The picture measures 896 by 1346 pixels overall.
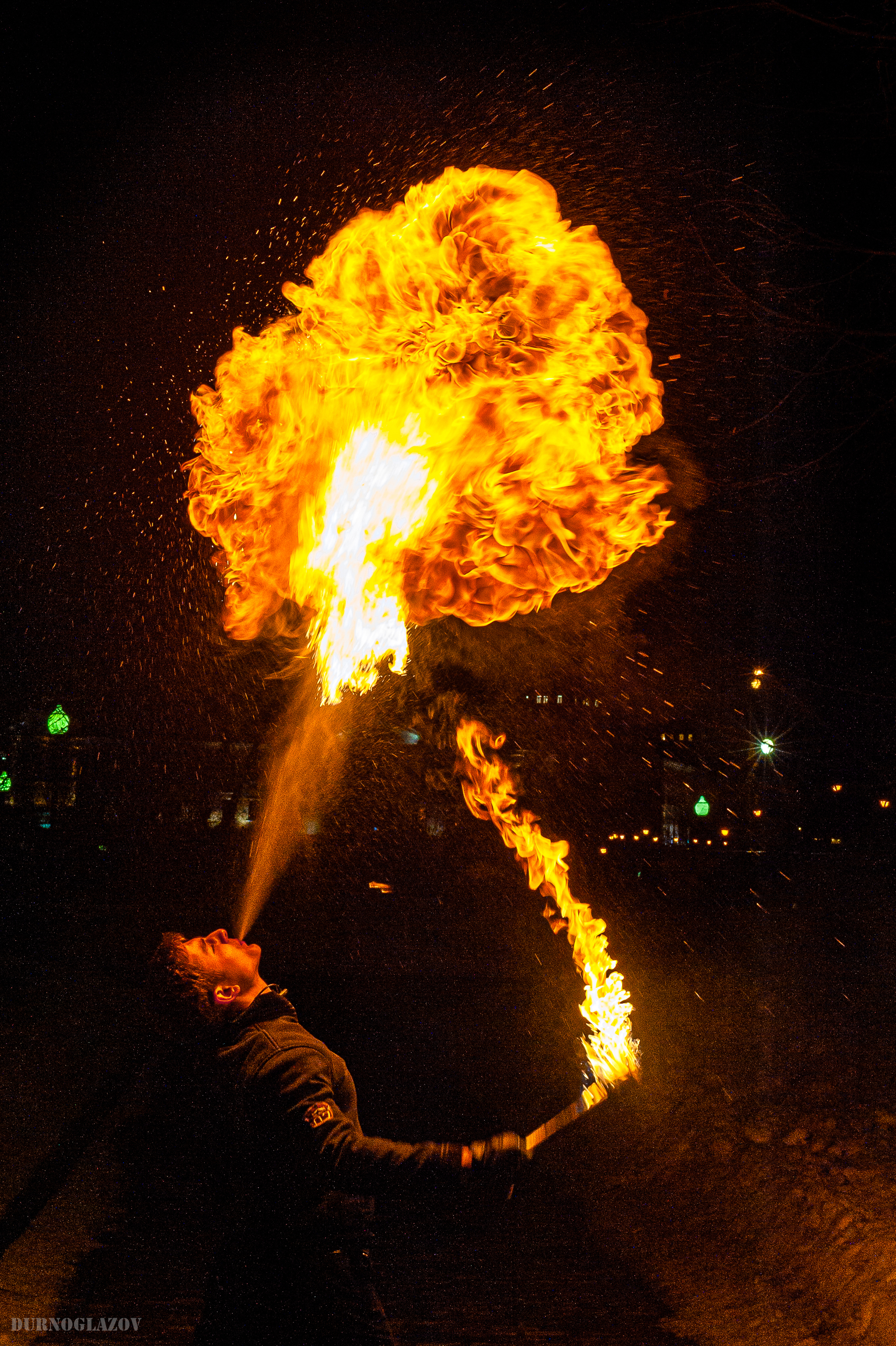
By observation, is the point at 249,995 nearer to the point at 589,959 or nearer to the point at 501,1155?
the point at 501,1155

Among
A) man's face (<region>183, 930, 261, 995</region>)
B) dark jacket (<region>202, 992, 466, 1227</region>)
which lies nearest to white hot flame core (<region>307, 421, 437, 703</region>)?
man's face (<region>183, 930, 261, 995</region>)

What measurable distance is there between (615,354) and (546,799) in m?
24.0

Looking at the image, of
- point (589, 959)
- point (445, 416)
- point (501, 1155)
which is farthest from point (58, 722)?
point (501, 1155)

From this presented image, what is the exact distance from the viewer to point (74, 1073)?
7.90 m

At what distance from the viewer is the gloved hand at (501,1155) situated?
2.54m

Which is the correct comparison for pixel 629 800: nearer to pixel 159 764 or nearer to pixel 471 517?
pixel 159 764

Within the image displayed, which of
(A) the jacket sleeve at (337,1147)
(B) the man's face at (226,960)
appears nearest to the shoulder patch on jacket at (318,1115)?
(A) the jacket sleeve at (337,1147)

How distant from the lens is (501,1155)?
2.55m

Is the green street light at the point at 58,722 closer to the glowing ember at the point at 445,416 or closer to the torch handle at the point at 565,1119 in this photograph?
the glowing ember at the point at 445,416

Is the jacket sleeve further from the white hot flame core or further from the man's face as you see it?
the white hot flame core

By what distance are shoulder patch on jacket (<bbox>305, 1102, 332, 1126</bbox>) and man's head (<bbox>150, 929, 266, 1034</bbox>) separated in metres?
0.43

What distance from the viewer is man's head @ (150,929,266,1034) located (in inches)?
113

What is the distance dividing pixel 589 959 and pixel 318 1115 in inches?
43.8

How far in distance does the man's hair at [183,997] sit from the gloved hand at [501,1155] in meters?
0.83
